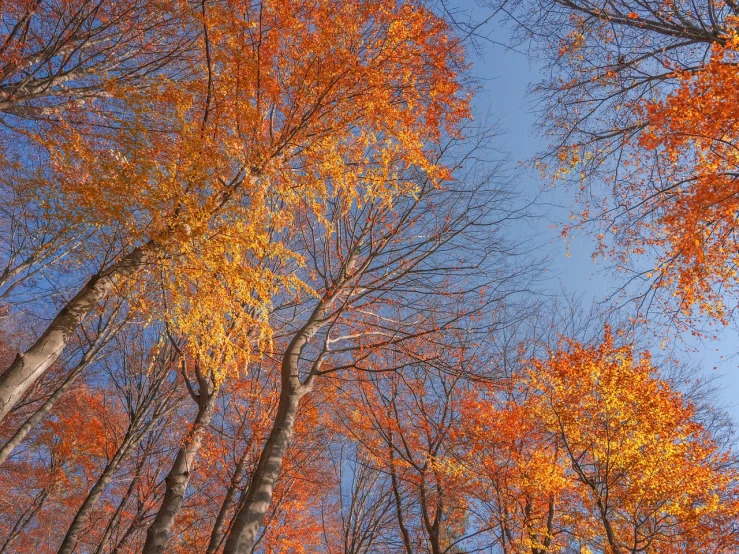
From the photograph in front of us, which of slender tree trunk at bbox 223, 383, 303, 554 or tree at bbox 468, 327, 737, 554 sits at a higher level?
tree at bbox 468, 327, 737, 554

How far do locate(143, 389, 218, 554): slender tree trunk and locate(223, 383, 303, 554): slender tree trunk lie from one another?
147 centimetres

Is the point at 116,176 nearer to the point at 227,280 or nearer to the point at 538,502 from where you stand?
the point at 227,280

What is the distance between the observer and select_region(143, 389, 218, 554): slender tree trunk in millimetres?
4473

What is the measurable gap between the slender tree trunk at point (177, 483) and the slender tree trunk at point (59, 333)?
2.27 meters

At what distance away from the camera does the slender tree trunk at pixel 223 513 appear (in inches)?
227

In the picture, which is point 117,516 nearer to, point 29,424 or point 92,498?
point 92,498

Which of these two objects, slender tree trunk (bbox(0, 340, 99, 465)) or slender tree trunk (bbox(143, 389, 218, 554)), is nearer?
slender tree trunk (bbox(143, 389, 218, 554))

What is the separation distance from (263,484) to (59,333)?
2333 millimetres

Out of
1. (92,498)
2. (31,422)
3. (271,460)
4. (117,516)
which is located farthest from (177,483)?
(31,422)

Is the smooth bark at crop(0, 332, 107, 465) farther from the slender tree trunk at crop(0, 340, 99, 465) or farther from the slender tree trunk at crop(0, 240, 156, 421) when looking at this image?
the slender tree trunk at crop(0, 240, 156, 421)

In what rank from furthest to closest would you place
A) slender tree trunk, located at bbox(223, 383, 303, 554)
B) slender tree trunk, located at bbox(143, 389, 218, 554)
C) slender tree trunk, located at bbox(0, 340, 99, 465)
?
slender tree trunk, located at bbox(0, 340, 99, 465)
slender tree trunk, located at bbox(143, 389, 218, 554)
slender tree trunk, located at bbox(223, 383, 303, 554)


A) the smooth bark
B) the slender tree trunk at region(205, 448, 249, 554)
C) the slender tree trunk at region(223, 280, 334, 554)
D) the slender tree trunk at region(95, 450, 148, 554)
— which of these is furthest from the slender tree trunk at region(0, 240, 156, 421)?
the slender tree trunk at region(95, 450, 148, 554)

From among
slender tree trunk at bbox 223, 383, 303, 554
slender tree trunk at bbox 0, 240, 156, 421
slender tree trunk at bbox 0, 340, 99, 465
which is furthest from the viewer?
slender tree trunk at bbox 0, 340, 99, 465

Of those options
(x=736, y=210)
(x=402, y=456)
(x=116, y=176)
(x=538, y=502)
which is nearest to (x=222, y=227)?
(x=116, y=176)
